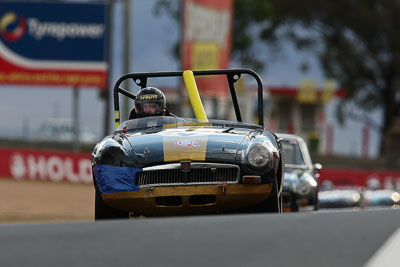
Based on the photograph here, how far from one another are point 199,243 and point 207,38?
103ft

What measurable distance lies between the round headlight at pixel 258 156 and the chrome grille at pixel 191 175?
14 cm

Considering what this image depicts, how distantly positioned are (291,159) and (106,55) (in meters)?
28.6

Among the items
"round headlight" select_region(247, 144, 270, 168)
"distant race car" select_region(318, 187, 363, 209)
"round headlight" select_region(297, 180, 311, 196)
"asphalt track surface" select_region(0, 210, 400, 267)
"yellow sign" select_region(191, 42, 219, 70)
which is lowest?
"distant race car" select_region(318, 187, 363, 209)

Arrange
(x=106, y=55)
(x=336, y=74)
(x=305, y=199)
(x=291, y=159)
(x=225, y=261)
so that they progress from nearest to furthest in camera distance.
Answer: (x=225, y=261), (x=305, y=199), (x=291, y=159), (x=106, y=55), (x=336, y=74)

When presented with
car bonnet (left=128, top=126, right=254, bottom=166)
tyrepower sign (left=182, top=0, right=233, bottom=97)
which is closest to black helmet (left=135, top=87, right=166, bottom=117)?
car bonnet (left=128, top=126, right=254, bottom=166)

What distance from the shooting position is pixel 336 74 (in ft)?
178

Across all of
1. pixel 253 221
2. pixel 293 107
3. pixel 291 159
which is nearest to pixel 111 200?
pixel 253 221

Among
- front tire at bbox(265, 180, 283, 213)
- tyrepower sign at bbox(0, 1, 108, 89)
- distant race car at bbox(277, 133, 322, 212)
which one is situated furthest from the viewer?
tyrepower sign at bbox(0, 1, 108, 89)

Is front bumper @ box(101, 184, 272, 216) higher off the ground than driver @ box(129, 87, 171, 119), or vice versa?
driver @ box(129, 87, 171, 119)

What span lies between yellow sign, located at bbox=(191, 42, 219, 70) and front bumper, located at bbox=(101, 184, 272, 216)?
85.2 ft

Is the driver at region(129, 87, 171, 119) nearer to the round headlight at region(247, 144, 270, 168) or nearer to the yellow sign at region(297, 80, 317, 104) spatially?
the round headlight at region(247, 144, 270, 168)

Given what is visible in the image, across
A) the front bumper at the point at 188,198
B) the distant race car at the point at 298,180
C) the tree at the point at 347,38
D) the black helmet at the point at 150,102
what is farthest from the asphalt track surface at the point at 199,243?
the tree at the point at 347,38

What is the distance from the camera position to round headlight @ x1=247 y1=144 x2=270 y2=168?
6.88 m

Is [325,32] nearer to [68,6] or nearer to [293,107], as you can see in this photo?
[293,107]
